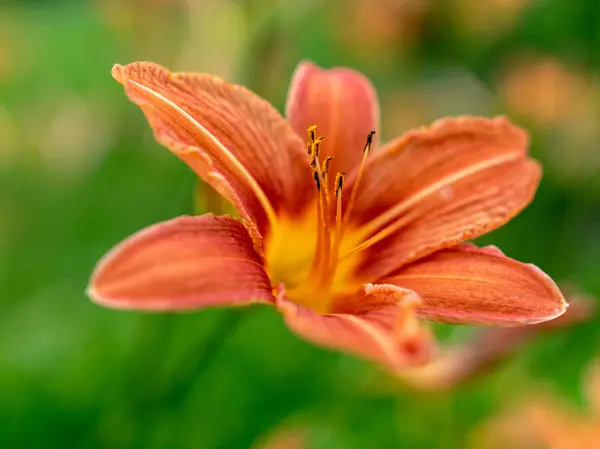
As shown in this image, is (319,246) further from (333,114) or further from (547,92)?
(547,92)

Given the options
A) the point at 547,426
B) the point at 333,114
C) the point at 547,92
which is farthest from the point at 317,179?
the point at 547,92

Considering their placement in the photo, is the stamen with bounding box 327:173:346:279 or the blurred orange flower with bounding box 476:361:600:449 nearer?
the stamen with bounding box 327:173:346:279

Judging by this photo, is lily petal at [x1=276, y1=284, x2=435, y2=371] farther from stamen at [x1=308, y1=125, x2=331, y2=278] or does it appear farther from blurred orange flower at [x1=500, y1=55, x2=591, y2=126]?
blurred orange flower at [x1=500, y1=55, x2=591, y2=126]

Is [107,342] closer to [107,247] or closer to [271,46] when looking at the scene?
[107,247]

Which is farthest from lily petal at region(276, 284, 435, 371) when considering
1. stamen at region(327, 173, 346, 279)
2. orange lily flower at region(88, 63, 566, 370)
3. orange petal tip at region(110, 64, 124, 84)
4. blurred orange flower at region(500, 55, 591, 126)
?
blurred orange flower at region(500, 55, 591, 126)

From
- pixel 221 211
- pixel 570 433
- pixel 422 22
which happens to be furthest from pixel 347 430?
pixel 422 22
